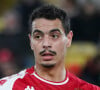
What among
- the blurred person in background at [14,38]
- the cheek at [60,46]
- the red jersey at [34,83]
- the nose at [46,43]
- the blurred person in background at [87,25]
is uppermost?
the nose at [46,43]

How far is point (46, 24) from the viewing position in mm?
5172

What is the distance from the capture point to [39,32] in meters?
5.17

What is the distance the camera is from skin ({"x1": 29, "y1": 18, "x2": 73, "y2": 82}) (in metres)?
5.14

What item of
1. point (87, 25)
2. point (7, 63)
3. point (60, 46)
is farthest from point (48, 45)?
point (87, 25)

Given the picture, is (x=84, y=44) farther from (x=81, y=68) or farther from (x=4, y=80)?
(x=4, y=80)

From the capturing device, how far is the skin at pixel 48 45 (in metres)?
5.14

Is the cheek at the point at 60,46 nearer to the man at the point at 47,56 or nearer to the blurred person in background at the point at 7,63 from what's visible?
the man at the point at 47,56

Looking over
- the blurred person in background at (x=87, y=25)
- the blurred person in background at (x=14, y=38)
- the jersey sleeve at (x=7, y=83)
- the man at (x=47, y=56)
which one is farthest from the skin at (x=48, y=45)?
the blurred person in background at (x=87, y=25)

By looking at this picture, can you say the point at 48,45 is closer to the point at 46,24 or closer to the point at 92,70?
the point at 46,24

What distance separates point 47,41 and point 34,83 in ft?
1.77

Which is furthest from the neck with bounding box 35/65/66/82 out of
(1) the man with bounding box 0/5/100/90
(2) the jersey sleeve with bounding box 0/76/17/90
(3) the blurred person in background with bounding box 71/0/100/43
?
(3) the blurred person in background with bounding box 71/0/100/43

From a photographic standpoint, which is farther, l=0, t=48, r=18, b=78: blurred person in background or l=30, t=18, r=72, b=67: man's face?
l=0, t=48, r=18, b=78: blurred person in background

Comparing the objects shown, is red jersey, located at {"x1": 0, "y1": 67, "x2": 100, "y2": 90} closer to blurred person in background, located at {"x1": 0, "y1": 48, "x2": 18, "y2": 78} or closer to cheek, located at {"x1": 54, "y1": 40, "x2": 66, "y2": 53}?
cheek, located at {"x1": 54, "y1": 40, "x2": 66, "y2": 53}

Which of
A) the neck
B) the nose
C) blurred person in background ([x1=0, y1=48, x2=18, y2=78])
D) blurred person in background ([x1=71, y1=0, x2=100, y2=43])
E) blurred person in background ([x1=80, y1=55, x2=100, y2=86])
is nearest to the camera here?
the nose
